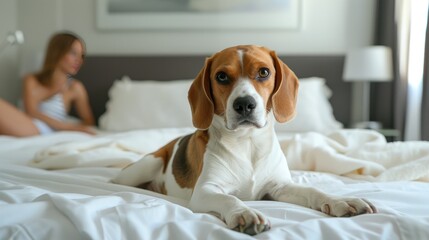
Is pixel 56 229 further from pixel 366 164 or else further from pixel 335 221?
pixel 366 164

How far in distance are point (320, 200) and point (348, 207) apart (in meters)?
0.12

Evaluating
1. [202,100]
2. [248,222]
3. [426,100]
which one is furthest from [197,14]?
[248,222]

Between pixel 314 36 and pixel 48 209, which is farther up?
pixel 314 36

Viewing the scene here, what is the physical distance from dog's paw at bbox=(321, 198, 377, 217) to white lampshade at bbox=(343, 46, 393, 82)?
2.76 metres

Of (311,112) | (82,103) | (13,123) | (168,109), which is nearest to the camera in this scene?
(13,123)

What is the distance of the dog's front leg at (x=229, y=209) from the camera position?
45.2 inches

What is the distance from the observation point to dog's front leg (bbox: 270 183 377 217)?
4.24ft

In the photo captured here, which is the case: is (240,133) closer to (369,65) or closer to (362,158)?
(362,158)

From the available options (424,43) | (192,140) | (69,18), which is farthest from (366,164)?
(69,18)

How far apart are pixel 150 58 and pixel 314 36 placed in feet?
5.47

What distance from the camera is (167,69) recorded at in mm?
4473

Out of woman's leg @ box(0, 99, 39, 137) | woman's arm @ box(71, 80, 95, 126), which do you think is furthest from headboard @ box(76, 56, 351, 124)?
woman's leg @ box(0, 99, 39, 137)

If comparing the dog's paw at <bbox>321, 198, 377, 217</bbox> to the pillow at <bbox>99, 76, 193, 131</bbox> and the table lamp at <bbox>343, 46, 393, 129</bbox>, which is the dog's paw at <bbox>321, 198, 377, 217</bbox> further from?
the table lamp at <bbox>343, 46, 393, 129</bbox>

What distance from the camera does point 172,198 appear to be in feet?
5.39
